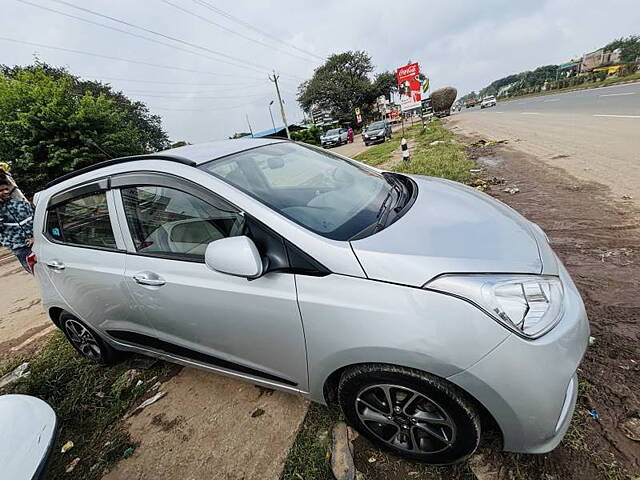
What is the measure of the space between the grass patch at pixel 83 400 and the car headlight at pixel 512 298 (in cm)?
227

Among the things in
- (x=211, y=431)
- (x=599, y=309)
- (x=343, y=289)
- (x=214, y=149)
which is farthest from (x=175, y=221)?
(x=599, y=309)

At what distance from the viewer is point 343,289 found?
1409 millimetres

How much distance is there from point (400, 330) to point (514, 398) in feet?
1.62

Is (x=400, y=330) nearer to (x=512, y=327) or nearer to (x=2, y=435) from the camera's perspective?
(x=512, y=327)

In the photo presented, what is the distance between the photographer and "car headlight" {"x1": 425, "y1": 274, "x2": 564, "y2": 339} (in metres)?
1.26

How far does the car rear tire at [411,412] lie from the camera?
135cm

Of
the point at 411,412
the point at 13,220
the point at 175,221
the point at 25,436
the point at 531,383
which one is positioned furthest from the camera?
the point at 13,220

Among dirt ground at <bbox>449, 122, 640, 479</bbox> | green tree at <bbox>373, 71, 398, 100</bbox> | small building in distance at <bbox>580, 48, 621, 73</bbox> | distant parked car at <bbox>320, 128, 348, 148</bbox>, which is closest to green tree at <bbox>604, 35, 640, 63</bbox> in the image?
small building in distance at <bbox>580, 48, 621, 73</bbox>

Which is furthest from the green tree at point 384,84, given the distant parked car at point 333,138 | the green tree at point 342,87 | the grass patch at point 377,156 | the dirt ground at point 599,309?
the dirt ground at point 599,309

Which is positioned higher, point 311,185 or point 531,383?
point 311,185

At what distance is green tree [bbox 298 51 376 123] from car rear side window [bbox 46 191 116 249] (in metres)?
50.2

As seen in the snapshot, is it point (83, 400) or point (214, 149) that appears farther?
point (83, 400)

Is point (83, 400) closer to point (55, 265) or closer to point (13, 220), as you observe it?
point (55, 265)

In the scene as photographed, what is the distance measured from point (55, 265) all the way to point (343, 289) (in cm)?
239
